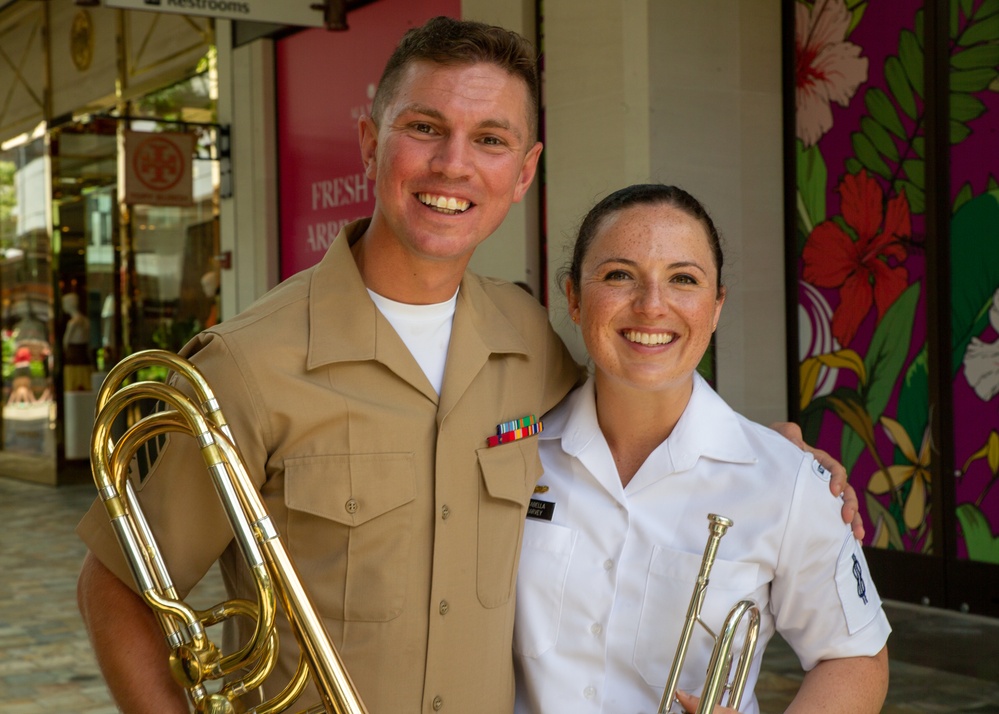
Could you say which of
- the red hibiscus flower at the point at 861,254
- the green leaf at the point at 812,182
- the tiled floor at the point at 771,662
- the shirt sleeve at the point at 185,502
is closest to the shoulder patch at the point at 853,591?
the shirt sleeve at the point at 185,502

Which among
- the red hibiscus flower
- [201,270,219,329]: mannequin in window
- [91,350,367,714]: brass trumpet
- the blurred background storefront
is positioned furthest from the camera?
[201,270,219,329]: mannequin in window

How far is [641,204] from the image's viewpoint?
2.18m

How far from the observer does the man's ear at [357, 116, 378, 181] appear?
2.14 m

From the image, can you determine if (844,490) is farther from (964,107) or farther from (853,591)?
(964,107)

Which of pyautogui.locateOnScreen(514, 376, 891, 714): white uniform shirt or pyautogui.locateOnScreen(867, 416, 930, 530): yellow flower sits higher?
pyautogui.locateOnScreen(514, 376, 891, 714): white uniform shirt

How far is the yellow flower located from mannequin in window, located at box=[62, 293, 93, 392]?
958 cm

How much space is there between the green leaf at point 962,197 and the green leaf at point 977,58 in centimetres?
55

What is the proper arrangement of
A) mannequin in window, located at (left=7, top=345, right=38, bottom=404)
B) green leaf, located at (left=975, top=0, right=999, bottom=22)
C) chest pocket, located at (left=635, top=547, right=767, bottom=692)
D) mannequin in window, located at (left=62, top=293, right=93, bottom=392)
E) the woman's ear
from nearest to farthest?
1. chest pocket, located at (left=635, top=547, right=767, bottom=692)
2. the woman's ear
3. green leaf, located at (left=975, top=0, right=999, bottom=22)
4. mannequin in window, located at (left=62, top=293, right=93, bottom=392)
5. mannequin in window, located at (left=7, top=345, right=38, bottom=404)

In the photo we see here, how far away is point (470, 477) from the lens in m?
2.01

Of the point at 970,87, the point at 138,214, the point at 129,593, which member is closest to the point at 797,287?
the point at 970,87

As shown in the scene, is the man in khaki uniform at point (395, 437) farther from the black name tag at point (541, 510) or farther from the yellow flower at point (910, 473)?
the yellow flower at point (910, 473)

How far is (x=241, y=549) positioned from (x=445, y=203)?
0.70 meters

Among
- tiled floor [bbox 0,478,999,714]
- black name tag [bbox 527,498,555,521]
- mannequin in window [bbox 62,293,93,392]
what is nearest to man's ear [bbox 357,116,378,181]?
black name tag [bbox 527,498,555,521]

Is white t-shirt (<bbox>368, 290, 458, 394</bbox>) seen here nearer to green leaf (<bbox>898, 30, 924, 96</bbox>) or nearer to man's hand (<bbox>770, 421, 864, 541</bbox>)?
man's hand (<bbox>770, 421, 864, 541</bbox>)
